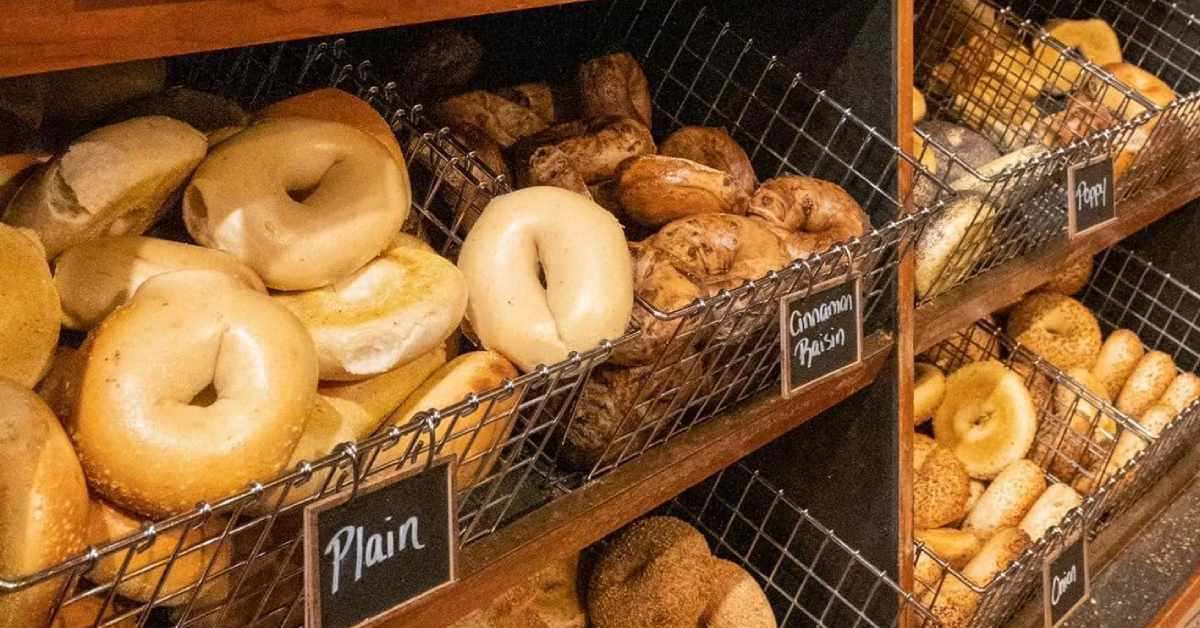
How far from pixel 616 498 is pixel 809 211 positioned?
16.5 inches

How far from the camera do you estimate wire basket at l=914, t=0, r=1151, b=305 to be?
166 cm

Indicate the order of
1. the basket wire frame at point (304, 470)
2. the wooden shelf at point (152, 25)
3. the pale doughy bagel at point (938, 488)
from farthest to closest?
the pale doughy bagel at point (938, 488)
the basket wire frame at point (304, 470)
the wooden shelf at point (152, 25)

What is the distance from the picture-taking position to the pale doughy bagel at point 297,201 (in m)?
0.89

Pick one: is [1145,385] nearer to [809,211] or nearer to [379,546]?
[809,211]

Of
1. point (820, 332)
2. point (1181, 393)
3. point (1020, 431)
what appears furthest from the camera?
point (1181, 393)

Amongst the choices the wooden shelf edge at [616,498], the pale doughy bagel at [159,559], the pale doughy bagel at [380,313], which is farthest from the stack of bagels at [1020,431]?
the pale doughy bagel at [159,559]

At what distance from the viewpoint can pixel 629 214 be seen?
1271mm

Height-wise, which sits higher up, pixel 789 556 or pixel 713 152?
pixel 713 152

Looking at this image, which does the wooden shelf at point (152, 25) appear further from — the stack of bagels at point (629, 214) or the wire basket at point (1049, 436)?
the wire basket at point (1049, 436)

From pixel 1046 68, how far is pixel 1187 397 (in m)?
0.63

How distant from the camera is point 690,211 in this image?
125 centimetres

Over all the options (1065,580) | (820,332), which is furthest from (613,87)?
(1065,580)

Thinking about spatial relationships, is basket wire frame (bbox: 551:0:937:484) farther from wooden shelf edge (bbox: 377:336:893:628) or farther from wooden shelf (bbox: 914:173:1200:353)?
wooden shelf (bbox: 914:173:1200:353)

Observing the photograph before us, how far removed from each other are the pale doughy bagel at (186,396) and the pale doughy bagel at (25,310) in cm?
4
